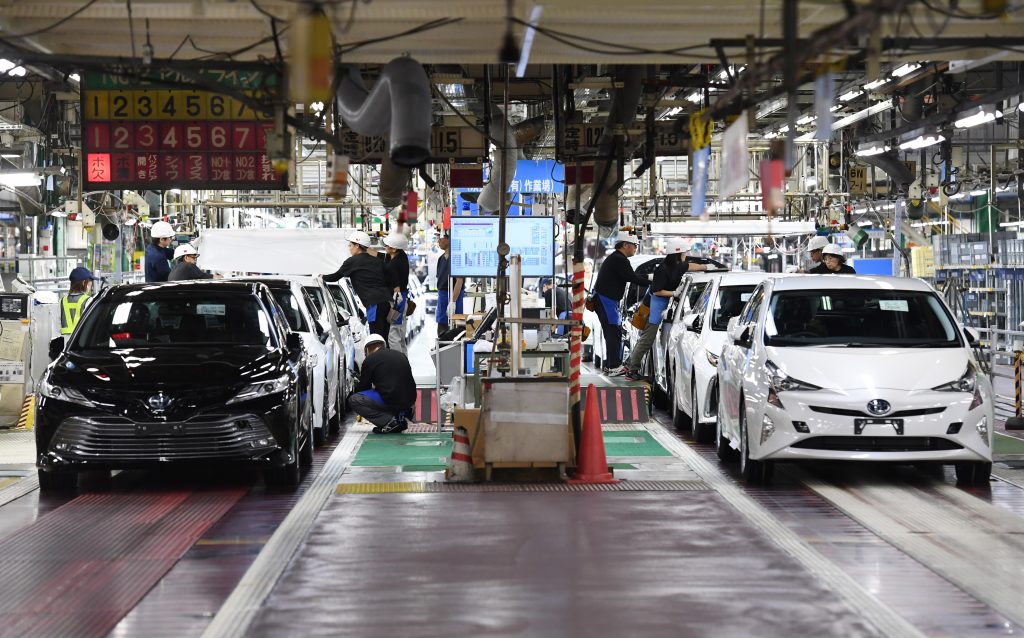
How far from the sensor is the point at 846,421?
10.5 meters

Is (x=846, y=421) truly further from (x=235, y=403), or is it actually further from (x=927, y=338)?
(x=235, y=403)

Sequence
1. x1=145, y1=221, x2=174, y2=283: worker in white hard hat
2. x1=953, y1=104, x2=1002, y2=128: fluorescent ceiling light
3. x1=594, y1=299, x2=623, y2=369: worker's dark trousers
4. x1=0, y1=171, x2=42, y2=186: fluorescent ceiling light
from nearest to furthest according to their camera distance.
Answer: x1=953, y1=104, x2=1002, y2=128: fluorescent ceiling light → x1=145, y1=221, x2=174, y2=283: worker in white hard hat → x1=594, y1=299, x2=623, y2=369: worker's dark trousers → x1=0, y1=171, x2=42, y2=186: fluorescent ceiling light

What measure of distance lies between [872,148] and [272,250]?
37.2ft

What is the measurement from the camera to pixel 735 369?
11.9 m

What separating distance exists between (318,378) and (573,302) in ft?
9.04

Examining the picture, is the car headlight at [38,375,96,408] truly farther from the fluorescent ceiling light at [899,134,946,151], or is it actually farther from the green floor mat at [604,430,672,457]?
the fluorescent ceiling light at [899,134,946,151]

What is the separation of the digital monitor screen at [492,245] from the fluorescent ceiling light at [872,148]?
7.13m

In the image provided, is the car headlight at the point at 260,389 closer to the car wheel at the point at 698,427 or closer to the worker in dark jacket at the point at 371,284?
the car wheel at the point at 698,427

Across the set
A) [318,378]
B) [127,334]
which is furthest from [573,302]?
[127,334]

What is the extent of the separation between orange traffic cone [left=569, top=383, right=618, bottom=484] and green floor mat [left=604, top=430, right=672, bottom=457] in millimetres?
1401

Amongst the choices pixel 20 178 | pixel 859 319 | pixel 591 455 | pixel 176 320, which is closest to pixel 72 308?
pixel 20 178

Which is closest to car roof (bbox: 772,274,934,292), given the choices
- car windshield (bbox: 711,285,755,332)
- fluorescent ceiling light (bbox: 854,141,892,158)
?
car windshield (bbox: 711,285,755,332)

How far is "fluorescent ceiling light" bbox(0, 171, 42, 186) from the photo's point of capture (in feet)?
74.5

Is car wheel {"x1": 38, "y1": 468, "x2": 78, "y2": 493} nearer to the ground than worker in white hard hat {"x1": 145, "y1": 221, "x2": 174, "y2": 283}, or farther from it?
nearer to the ground
